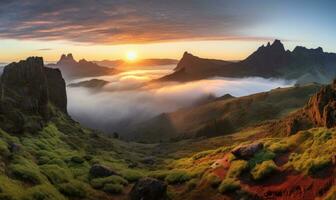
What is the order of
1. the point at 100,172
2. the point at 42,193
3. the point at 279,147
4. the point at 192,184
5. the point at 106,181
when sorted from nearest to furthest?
Answer: the point at 42,193
the point at 279,147
the point at 192,184
the point at 106,181
the point at 100,172

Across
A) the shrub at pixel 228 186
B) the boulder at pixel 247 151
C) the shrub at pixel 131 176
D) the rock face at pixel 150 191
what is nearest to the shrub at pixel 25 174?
the rock face at pixel 150 191

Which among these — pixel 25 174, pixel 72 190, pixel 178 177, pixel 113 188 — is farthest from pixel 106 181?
pixel 25 174

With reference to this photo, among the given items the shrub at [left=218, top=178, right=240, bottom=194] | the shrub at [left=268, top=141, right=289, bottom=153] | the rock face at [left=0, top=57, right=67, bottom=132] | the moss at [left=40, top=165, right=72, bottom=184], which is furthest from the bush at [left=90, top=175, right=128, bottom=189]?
the rock face at [left=0, top=57, right=67, bottom=132]

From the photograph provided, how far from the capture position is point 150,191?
5672 cm

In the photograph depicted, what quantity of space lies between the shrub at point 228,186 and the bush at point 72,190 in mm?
18429

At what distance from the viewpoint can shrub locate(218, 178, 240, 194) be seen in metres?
54.0

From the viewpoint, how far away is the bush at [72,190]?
188ft

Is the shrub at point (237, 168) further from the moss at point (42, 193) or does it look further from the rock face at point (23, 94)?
the rock face at point (23, 94)

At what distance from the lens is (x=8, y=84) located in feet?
415

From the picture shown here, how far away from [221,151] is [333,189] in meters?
44.4

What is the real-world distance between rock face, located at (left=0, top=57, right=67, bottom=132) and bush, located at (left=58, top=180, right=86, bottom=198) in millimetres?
34576

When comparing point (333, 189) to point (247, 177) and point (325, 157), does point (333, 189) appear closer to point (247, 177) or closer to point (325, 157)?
point (325, 157)

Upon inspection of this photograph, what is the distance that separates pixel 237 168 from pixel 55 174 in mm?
25520

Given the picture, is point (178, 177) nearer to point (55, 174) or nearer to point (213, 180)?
point (213, 180)
